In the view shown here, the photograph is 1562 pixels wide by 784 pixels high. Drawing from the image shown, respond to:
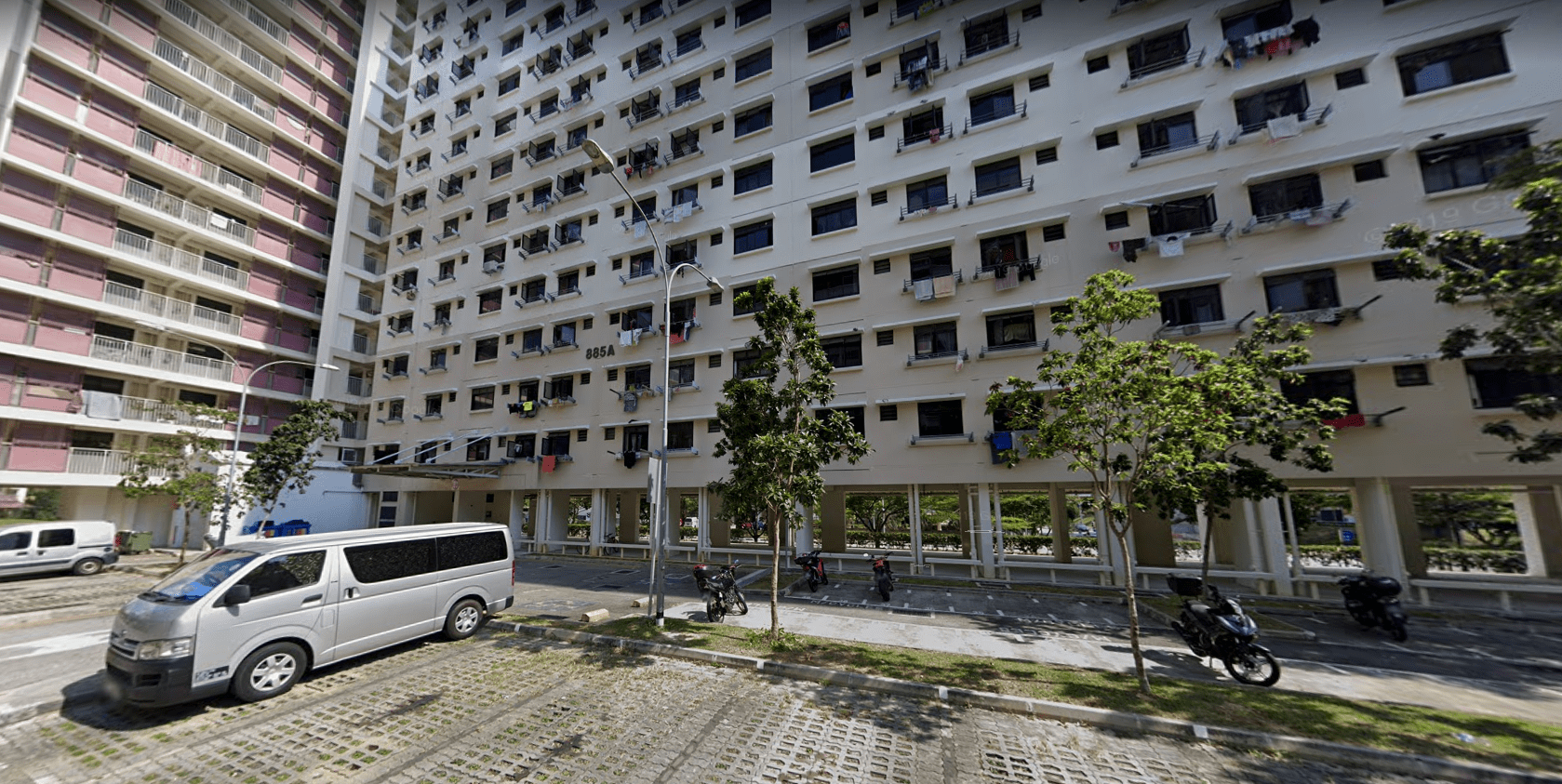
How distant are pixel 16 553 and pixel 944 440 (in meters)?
31.4

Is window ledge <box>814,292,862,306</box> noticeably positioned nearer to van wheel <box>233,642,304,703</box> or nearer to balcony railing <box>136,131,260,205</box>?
van wheel <box>233,642,304,703</box>

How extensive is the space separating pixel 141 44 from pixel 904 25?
37.7m

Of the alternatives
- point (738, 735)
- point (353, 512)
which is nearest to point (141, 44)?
point (353, 512)

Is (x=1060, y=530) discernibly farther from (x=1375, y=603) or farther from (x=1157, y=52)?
(x=1157, y=52)

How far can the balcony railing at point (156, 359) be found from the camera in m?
25.1

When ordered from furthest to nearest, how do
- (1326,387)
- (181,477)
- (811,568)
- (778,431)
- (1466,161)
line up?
(181,477)
(811,568)
(1326,387)
(1466,161)
(778,431)

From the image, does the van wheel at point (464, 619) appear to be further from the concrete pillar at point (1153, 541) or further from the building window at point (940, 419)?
the concrete pillar at point (1153, 541)

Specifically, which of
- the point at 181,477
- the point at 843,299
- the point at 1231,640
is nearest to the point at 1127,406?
the point at 1231,640

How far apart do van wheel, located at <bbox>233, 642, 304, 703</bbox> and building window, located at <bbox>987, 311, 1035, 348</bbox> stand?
64.9 ft

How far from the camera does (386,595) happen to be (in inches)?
369

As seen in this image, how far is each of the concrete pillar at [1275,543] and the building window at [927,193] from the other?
14394 millimetres

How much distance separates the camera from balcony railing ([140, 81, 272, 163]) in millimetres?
27422

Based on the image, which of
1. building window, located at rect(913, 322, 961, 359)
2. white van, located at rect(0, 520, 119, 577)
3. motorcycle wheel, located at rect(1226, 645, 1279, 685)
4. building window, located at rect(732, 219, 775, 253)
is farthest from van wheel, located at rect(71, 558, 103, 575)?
motorcycle wheel, located at rect(1226, 645, 1279, 685)

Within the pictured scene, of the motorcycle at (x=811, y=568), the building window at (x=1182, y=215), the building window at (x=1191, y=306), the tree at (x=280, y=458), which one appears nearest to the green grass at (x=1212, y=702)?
the motorcycle at (x=811, y=568)
